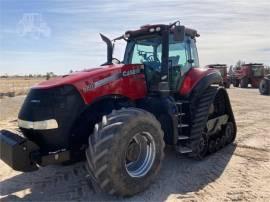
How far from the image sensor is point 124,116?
5.15 metres

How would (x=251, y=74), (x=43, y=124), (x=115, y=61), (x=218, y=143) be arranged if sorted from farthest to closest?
(x=251, y=74), (x=218, y=143), (x=115, y=61), (x=43, y=124)

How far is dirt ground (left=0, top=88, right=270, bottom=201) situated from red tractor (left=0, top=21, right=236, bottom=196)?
0.28m

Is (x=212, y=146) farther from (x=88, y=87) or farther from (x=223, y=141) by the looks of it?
(x=88, y=87)

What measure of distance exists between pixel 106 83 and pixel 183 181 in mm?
1888

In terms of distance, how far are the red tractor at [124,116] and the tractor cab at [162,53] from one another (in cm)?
2

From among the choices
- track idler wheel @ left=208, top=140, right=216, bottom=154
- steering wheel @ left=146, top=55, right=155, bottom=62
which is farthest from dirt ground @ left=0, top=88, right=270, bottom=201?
steering wheel @ left=146, top=55, right=155, bottom=62

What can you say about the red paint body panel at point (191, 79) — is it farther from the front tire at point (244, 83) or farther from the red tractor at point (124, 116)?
the front tire at point (244, 83)

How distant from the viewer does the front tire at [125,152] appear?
482cm

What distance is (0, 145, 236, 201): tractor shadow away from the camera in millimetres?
5410

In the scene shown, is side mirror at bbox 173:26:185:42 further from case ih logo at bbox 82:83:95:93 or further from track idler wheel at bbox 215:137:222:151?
track idler wheel at bbox 215:137:222:151

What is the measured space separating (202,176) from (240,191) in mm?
783

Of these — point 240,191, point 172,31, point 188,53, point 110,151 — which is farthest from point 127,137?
point 188,53

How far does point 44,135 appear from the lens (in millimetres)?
5250

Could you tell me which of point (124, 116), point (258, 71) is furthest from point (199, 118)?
point (258, 71)
